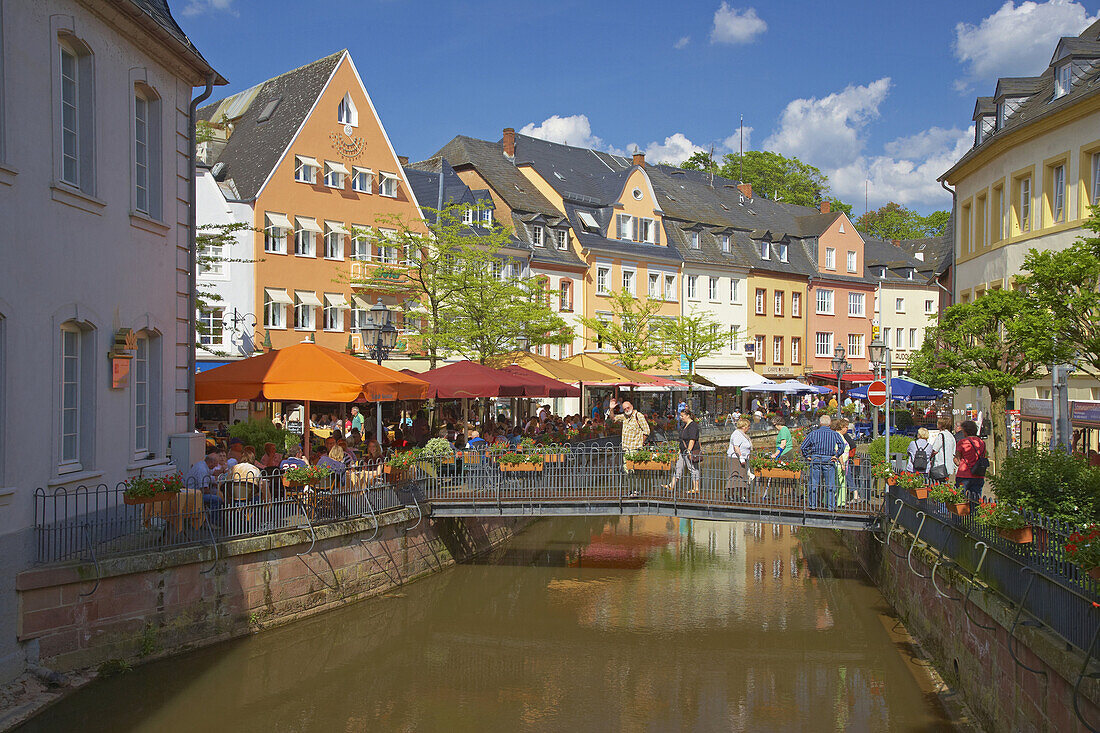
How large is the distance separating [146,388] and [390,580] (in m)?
5.50

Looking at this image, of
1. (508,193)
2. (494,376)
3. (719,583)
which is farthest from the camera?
(508,193)

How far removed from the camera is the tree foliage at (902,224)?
261 feet

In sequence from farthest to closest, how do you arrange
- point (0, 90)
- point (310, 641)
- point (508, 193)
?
point (508, 193) → point (310, 641) → point (0, 90)

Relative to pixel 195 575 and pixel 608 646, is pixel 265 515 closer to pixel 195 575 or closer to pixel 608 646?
pixel 195 575

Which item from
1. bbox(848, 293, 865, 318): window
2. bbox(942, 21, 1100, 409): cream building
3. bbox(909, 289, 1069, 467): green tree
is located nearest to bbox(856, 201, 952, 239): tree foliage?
bbox(848, 293, 865, 318): window

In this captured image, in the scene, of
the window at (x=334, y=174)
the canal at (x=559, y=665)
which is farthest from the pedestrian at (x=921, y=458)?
the window at (x=334, y=174)

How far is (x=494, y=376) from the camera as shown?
2145 centimetres

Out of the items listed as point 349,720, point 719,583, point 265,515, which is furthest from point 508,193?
point 349,720

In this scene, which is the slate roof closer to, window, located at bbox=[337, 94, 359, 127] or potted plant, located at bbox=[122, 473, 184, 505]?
window, located at bbox=[337, 94, 359, 127]

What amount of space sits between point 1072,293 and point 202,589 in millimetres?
13913

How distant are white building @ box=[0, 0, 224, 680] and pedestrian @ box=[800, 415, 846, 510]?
1093 centimetres

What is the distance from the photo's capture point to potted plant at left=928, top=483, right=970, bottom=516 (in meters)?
13.4

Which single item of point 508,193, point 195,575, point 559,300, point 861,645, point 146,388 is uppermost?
point 508,193

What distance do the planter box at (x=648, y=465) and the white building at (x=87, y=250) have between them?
26.4ft
